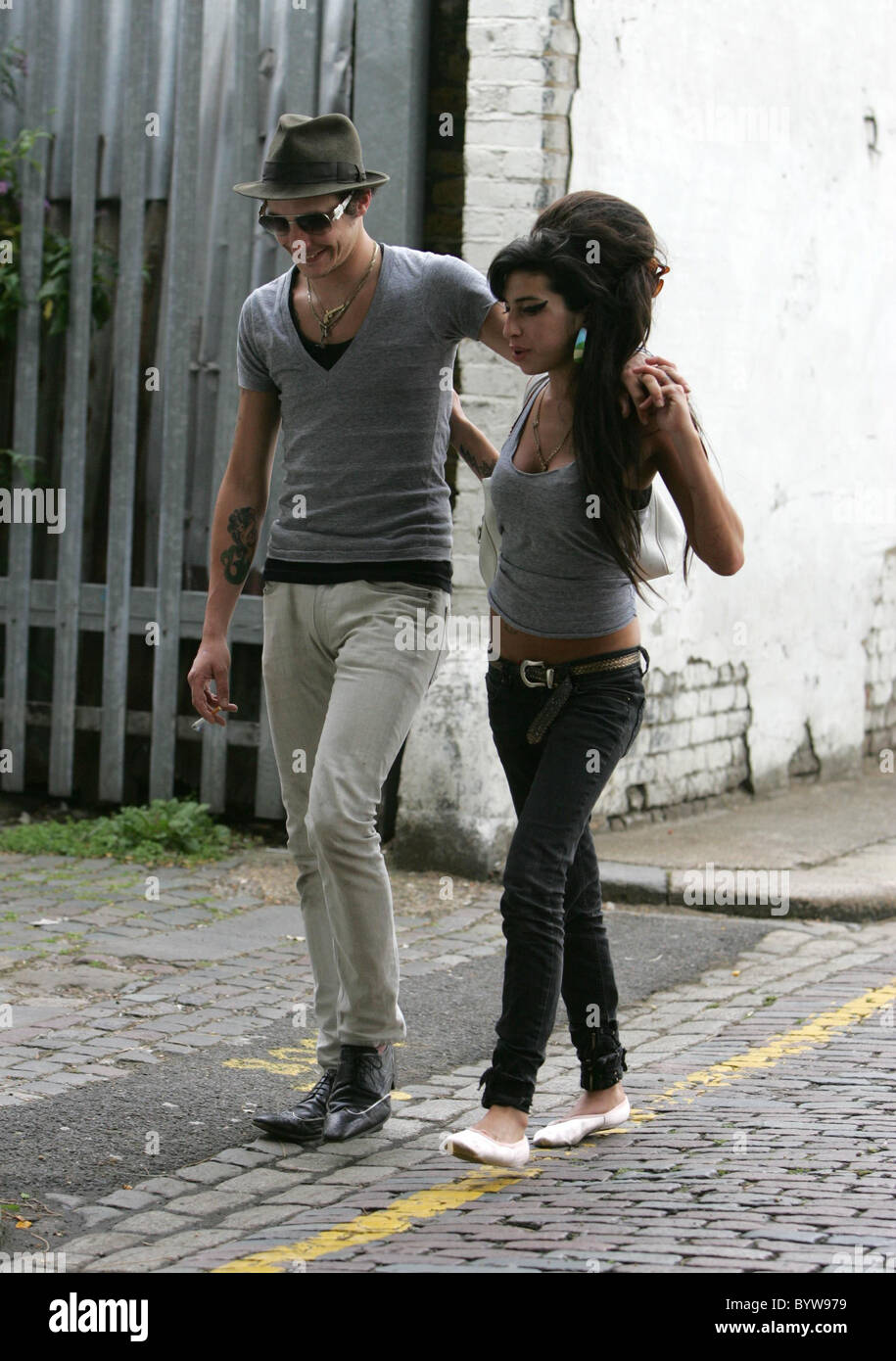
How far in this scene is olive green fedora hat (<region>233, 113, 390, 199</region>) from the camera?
12.9ft

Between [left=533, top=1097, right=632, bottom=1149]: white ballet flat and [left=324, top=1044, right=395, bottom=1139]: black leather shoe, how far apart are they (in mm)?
371

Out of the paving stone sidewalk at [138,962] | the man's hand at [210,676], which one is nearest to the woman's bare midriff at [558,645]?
the man's hand at [210,676]

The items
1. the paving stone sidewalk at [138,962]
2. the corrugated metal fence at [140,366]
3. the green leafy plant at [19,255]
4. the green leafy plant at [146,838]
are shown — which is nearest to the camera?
the paving stone sidewalk at [138,962]

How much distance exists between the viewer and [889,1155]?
3.90 m

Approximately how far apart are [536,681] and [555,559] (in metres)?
→ 0.26

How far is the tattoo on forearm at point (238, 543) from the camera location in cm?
430

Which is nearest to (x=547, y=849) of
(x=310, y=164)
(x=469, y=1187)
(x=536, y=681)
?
(x=536, y=681)

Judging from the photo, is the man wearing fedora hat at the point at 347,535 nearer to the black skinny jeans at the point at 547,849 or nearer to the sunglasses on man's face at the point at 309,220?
the sunglasses on man's face at the point at 309,220

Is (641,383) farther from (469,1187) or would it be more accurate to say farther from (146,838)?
(146,838)

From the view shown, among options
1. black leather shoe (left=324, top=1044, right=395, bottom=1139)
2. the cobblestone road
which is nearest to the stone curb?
the cobblestone road

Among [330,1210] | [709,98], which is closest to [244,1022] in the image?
[330,1210]

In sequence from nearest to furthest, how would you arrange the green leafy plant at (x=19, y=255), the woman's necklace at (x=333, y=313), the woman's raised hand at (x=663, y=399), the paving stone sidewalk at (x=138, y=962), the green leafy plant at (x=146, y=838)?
the woman's raised hand at (x=663, y=399) < the woman's necklace at (x=333, y=313) < the paving stone sidewalk at (x=138, y=962) < the green leafy plant at (x=146, y=838) < the green leafy plant at (x=19, y=255)

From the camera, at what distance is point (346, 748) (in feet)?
12.8
